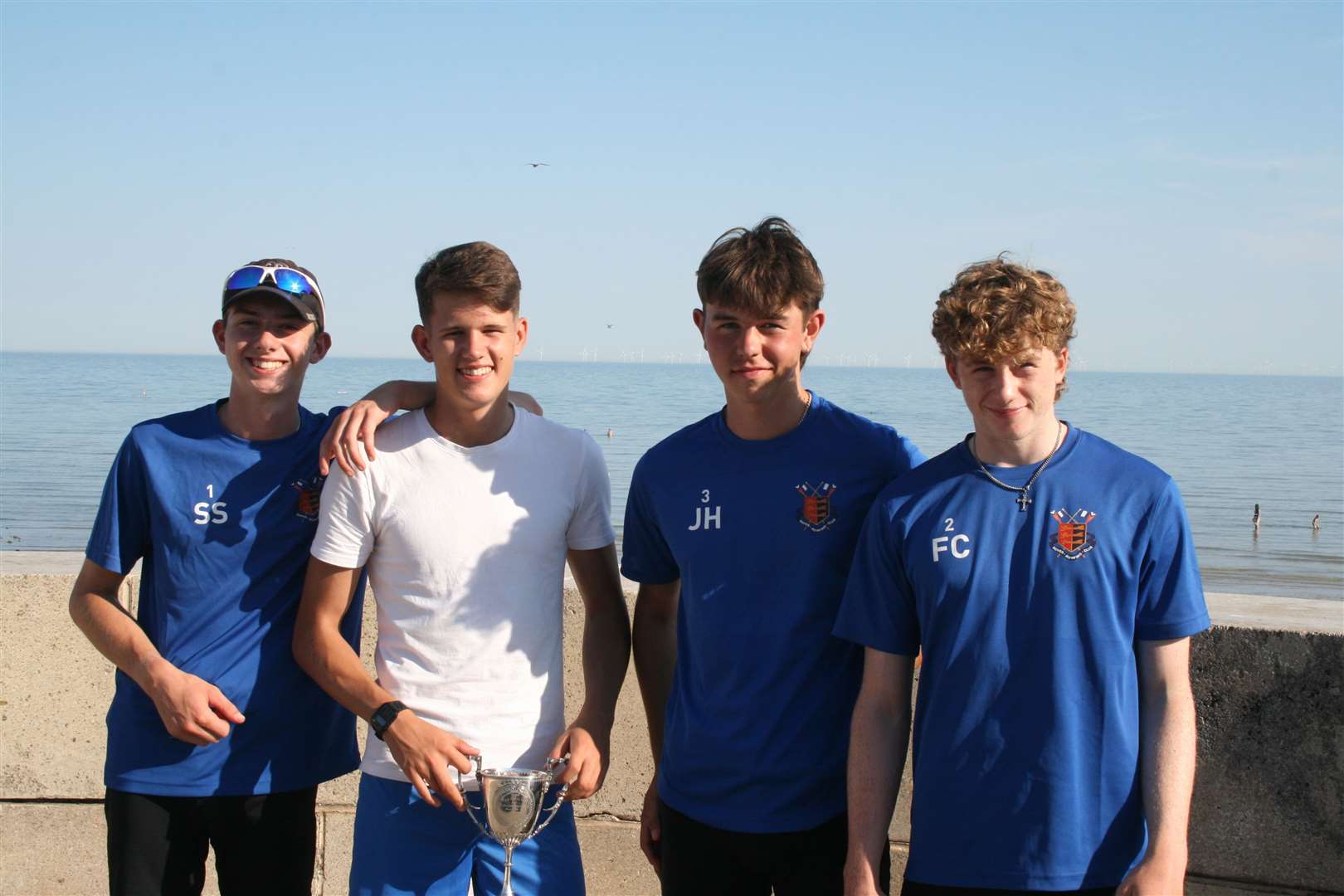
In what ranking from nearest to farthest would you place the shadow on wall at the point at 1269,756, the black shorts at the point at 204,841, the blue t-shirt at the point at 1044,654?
1. the blue t-shirt at the point at 1044,654
2. the black shorts at the point at 204,841
3. the shadow on wall at the point at 1269,756

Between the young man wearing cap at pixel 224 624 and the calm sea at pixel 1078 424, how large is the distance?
12.3m

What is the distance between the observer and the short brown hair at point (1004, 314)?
2721 millimetres

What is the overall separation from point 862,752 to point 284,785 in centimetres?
154

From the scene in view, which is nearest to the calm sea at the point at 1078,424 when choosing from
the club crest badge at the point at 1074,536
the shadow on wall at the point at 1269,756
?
the shadow on wall at the point at 1269,756

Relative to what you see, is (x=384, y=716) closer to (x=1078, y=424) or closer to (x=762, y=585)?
(x=762, y=585)

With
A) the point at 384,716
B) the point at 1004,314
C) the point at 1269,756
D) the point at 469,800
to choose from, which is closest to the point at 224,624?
the point at 384,716

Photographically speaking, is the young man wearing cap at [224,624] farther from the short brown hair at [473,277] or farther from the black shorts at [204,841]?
the short brown hair at [473,277]

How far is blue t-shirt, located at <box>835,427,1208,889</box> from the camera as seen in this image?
263 centimetres

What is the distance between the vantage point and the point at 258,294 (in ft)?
11.2

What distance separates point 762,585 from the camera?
10.1 ft

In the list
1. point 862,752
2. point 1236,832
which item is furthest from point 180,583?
point 1236,832

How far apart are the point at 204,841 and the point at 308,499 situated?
95 cm

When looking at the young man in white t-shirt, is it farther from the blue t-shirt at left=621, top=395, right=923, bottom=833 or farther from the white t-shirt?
the blue t-shirt at left=621, top=395, right=923, bottom=833

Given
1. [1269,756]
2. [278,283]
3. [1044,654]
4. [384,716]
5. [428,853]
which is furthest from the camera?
[1269,756]
